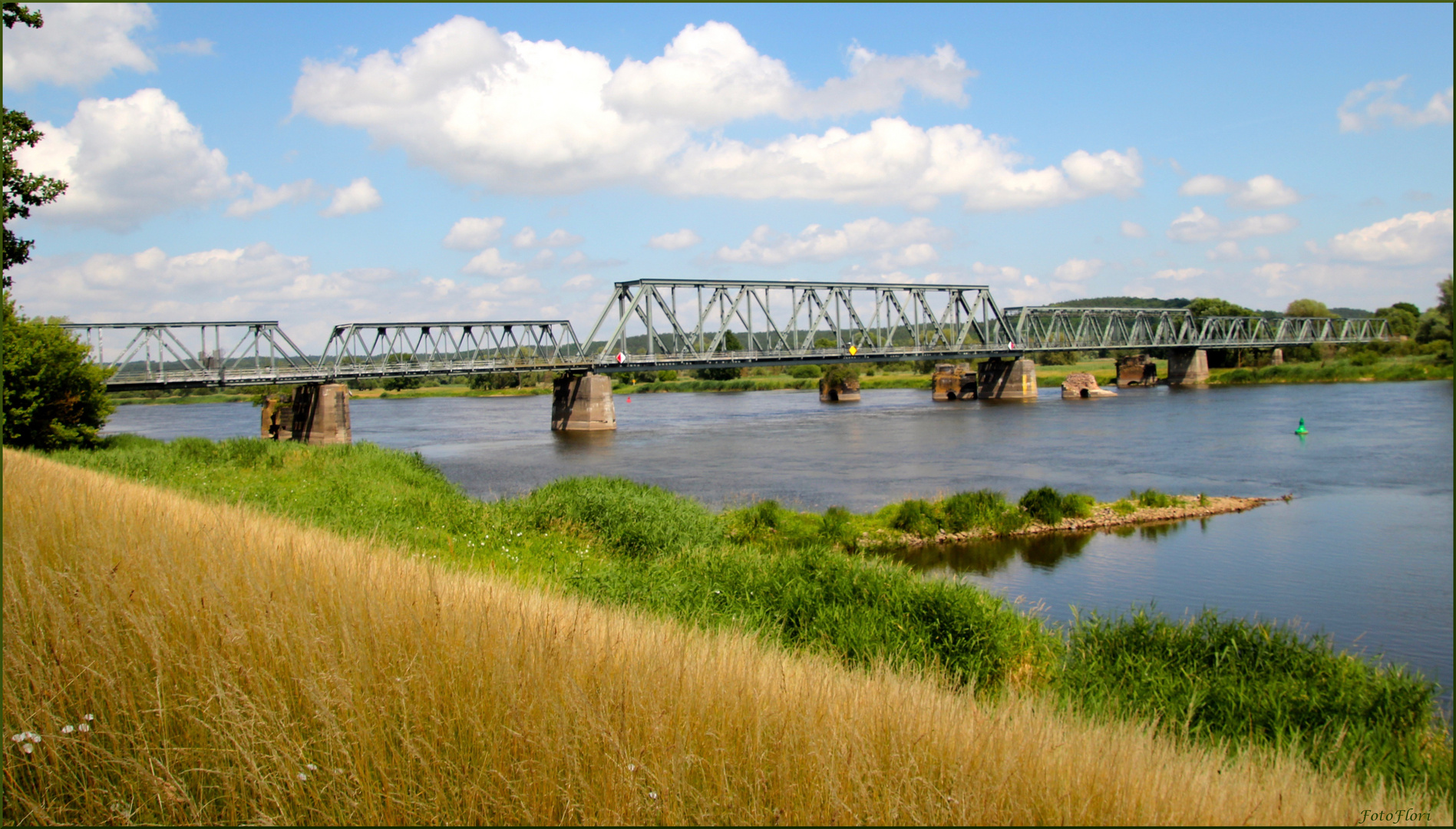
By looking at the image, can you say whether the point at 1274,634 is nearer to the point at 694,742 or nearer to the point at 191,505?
the point at 694,742

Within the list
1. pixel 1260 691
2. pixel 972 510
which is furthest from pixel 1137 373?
pixel 1260 691

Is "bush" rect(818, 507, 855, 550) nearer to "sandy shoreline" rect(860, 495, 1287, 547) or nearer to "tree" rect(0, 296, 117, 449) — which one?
"sandy shoreline" rect(860, 495, 1287, 547)

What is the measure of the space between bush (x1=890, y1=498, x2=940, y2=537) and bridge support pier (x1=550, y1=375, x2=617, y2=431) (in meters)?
51.1

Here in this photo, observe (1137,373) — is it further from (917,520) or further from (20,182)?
(20,182)

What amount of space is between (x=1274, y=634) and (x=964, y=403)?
309ft

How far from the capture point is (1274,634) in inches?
439

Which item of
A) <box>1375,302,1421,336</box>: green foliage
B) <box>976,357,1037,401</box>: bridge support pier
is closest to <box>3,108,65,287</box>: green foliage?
<box>1375,302,1421,336</box>: green foliage

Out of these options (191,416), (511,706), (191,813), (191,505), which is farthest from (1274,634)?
(191,416)

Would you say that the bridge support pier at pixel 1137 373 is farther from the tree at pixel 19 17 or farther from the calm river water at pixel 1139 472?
the tree at pixel 19 17

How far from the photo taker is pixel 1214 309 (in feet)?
456

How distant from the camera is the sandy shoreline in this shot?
23.6 metres

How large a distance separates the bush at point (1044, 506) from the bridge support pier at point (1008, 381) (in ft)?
277

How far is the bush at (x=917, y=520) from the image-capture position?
2416cm

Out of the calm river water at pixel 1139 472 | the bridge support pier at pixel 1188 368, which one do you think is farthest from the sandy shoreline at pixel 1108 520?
the bridge support pier at pixel 1188 368
